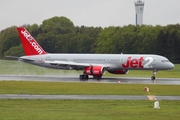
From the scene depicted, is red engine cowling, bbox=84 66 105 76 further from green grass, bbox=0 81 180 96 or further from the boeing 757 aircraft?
green grass, bbox=0 81 180 96

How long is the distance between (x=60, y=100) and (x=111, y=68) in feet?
100

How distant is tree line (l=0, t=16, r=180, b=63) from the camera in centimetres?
11500

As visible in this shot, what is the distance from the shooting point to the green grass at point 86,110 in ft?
76.0

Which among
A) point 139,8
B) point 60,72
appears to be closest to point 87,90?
point 60,72

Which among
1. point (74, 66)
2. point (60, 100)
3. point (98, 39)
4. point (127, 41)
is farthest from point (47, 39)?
point (60, 100)

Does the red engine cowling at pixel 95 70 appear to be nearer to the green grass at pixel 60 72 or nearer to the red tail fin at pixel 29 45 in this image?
the green grass at pixel 60 72

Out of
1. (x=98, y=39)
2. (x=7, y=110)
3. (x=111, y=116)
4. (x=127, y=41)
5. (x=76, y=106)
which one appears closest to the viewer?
(x=111, y=116)

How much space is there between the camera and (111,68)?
6153cm

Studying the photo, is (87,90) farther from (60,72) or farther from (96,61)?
(60,72)

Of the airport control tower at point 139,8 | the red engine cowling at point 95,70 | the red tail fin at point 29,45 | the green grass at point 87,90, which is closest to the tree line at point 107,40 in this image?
the airport control tower at point 139,8

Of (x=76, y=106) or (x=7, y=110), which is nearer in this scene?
(x=7, y=110)

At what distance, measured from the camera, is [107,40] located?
429 ft

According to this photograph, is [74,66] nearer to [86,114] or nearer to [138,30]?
[86,114]

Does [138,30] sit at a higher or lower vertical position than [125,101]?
higher
